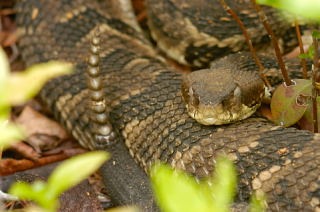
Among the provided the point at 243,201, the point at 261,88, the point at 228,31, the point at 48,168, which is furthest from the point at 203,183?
the point at 228,31

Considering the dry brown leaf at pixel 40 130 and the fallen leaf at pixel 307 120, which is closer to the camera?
the fallen leaf at pixel 307 120

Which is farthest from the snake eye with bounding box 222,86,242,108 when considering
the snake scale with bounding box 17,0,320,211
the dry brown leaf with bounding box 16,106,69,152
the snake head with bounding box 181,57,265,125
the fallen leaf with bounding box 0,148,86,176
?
the dry brown leaf with bounding box 16,106,69,152

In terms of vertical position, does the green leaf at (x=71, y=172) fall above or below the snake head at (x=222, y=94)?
above

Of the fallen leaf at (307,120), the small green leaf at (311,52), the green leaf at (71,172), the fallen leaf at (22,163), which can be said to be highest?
the green leaf at (71,172)

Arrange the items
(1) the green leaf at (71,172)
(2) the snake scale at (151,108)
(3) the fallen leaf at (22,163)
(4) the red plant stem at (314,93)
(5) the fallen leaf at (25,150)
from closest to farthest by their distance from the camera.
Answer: (1) the green leaf at (71,172), (2) the snake scale at (151,108), (4) the red plant stem at (314,93), (3) the fallen leaf at (22,163), (5) the fallen leaf at (25,150)

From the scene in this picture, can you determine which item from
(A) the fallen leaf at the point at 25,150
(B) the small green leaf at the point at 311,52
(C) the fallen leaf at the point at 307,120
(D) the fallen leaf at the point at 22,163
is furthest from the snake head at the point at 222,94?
(A) the fallen leaf at the point at 25,150

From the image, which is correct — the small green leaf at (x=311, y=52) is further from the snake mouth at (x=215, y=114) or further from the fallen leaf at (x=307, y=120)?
the snake mouth at (x=215, y=114)
